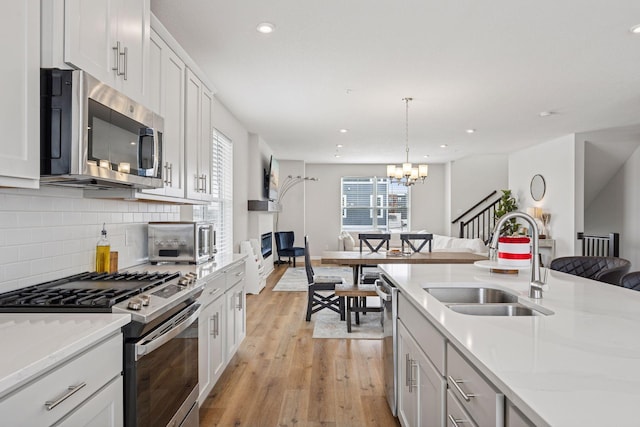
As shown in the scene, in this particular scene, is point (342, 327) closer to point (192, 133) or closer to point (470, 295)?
point (470, 295)

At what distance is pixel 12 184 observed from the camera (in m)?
1.34

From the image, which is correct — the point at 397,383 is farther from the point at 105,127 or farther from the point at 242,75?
the point at 242,75

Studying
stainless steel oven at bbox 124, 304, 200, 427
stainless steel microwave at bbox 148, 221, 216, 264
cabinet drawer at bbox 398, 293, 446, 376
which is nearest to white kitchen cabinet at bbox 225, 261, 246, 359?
stainless steel microwave at bbox 148, 221, 216, 264

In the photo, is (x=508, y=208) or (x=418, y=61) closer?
(x=418, y=61)

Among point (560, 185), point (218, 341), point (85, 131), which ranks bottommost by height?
point (218, 341)

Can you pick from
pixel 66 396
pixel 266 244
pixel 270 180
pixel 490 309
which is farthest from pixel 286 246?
pixel 66 396

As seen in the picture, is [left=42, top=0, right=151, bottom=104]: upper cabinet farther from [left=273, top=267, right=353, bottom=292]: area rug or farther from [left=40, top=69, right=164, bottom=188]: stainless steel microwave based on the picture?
[left=273, top=267, right=353, bottom=292]: area rug

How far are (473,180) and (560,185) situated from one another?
10.4ft

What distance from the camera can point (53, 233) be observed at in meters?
1.97

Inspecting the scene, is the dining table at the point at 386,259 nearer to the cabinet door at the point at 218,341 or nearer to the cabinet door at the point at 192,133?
the cabinet door at the point at 218,341

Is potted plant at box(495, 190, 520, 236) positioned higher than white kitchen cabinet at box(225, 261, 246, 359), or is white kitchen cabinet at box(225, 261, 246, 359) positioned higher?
potted plant at box(495, 190, 520, 236)

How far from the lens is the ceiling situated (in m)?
2.66

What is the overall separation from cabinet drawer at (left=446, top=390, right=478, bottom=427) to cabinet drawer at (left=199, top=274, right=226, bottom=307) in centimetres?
149

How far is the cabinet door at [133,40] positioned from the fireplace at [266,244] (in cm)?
523
